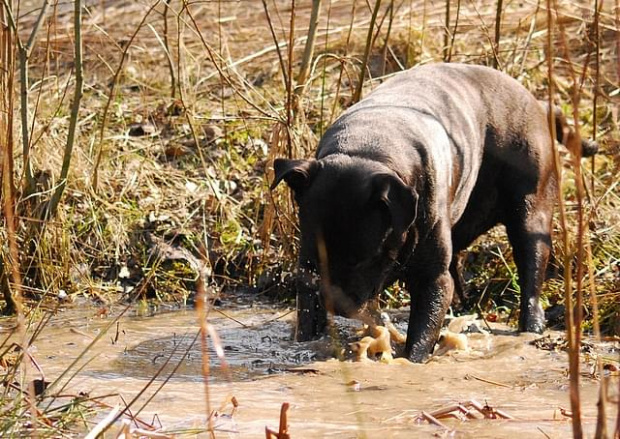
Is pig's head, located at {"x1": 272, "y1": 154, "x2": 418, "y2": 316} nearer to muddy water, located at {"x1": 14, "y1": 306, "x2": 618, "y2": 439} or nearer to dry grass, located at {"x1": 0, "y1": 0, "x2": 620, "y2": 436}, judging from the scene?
muddy water, located at {"x1": 14, "y1": 306, "x2": 618, "y2": 439}

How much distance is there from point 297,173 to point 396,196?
18.2 inches

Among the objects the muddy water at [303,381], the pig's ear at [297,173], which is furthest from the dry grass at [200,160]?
the pig's ear at [297,173]

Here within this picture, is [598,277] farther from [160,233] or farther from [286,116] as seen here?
[160,233]

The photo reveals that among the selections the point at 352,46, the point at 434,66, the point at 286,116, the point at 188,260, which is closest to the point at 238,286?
the point at 188,260

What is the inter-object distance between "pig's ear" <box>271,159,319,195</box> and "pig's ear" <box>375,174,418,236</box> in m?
0.32

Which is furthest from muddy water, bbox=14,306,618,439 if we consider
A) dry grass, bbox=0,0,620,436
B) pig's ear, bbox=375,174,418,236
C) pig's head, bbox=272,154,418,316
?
pig's ear, bbox=375,174,418,236

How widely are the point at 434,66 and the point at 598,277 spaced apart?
61.9 inches

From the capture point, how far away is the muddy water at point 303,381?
4406mm

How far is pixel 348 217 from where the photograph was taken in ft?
17.9

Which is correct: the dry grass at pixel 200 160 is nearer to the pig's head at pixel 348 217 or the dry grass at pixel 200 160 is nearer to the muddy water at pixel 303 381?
the muddy water at pixel 303 381

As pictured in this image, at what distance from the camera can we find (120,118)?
8.92m

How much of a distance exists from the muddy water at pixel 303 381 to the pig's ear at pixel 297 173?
0.84 metres

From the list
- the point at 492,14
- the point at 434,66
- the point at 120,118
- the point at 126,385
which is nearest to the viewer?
the point at 126,385

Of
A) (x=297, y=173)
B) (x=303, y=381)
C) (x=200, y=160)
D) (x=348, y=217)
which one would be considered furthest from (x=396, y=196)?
(x=200, y=160)
